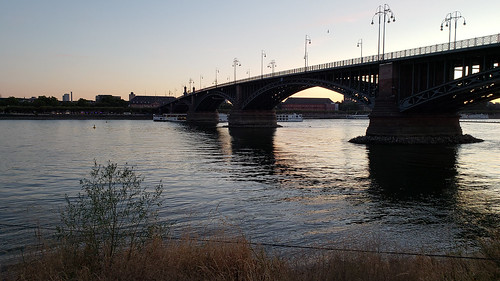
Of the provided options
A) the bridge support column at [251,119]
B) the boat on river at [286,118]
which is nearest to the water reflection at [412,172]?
the bridge support column at [251,119]

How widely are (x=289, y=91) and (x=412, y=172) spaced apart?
7133 cm

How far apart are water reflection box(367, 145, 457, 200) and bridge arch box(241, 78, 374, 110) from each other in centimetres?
2086

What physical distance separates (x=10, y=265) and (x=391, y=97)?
5490 cm

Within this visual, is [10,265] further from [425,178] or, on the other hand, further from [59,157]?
[59,157]

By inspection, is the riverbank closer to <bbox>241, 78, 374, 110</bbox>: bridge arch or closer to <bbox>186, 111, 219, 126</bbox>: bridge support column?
<bbox>186, 111, 219, 126</bbox>: bridge support column

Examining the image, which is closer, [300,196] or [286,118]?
[300,196]

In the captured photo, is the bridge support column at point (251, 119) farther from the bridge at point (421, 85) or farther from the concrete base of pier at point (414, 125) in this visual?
the concrete base of pier at point (414, 125)

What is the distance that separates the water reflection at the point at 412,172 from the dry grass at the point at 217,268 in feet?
44.4

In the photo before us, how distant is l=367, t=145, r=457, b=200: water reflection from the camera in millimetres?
23022

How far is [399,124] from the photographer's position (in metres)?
56.2

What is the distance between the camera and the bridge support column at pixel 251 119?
10981 centimetres

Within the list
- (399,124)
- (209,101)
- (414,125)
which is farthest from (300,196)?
(209,101)

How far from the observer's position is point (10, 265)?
34.3 ft

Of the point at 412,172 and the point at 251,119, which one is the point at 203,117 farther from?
the point at 412,172
